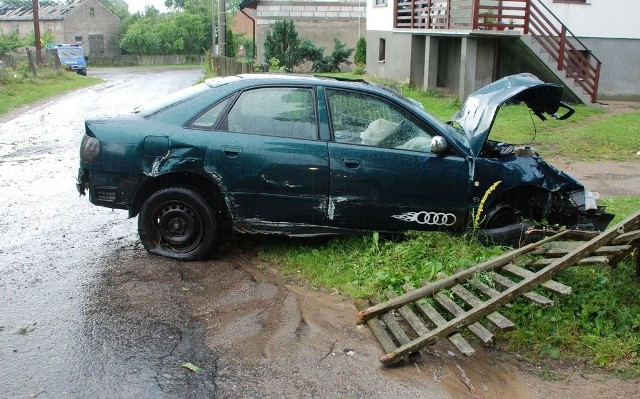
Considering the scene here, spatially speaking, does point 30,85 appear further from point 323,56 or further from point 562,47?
point 562,47

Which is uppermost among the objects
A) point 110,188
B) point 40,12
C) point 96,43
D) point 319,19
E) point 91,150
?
point 40,12

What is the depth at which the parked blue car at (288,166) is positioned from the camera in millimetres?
5855

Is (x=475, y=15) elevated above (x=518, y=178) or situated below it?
above

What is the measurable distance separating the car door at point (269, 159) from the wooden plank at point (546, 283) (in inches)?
67.0

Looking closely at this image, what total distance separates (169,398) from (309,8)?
34152 mm

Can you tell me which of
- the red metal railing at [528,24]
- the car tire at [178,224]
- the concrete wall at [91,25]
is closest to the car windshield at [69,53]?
the concrete wall at [91,25]

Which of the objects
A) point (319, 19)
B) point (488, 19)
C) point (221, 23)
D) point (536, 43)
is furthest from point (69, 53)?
point (536, 43)

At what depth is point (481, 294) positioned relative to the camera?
5070 mm

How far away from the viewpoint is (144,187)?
19.8 ft

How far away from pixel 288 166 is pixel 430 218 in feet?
4.51

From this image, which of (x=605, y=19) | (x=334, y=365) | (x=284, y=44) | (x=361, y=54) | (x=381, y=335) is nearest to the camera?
(x=334, y=365)

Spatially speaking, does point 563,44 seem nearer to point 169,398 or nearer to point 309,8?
point 169,398

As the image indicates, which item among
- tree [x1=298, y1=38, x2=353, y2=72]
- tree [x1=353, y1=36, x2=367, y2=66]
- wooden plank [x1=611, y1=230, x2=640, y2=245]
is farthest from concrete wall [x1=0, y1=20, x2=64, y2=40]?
wooden plank [x1=611, y1=230, x2=640, y2=245]

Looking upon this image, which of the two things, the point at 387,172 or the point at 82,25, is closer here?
the point at 387,172
